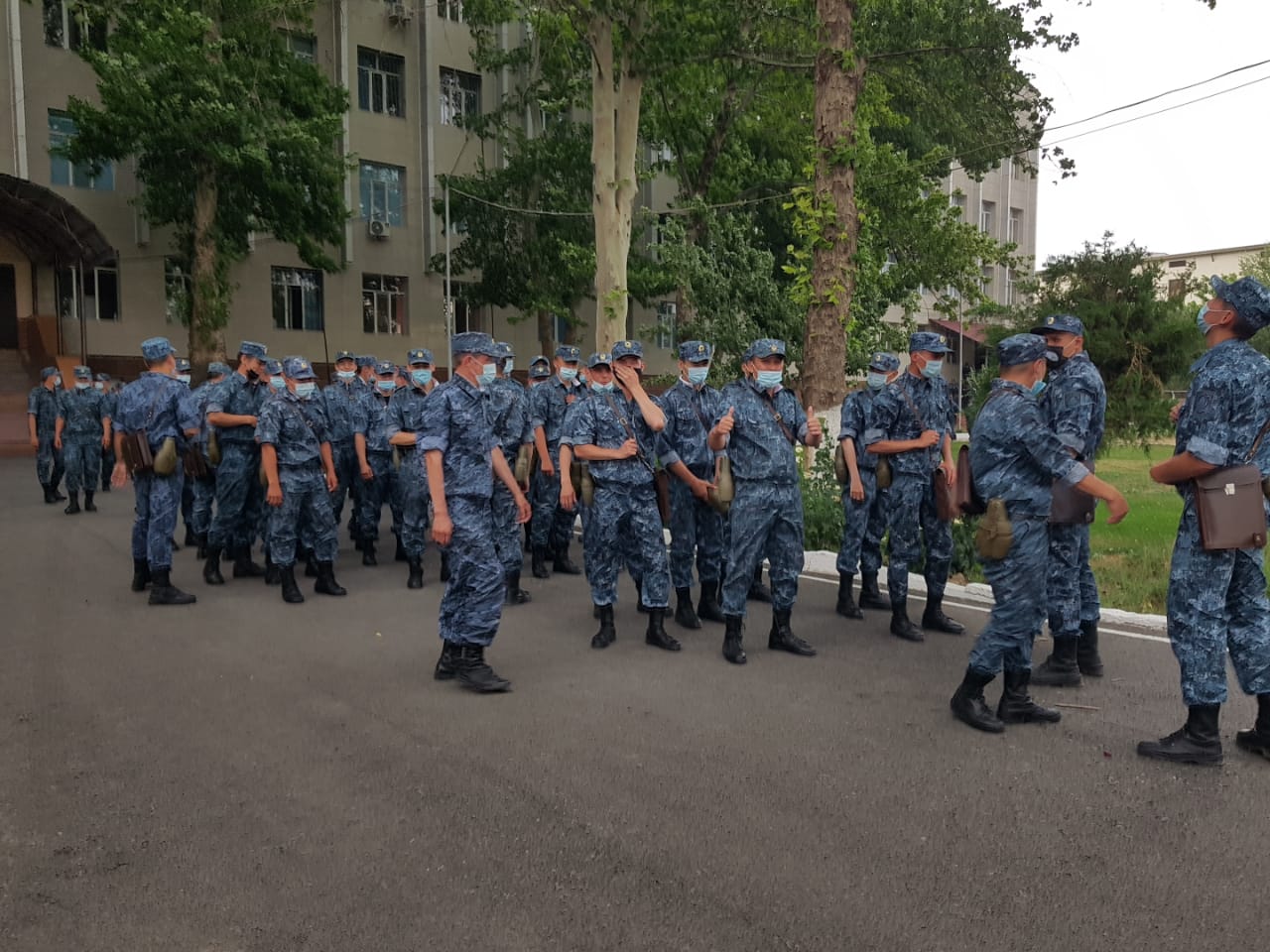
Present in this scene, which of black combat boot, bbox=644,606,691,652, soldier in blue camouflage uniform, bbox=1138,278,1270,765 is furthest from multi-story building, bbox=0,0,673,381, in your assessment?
soldier in blue camouflage uniform, bbox=1138,278,1270,765

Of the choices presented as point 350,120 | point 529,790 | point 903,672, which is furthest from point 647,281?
point 529,790

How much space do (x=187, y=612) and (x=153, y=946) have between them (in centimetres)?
500

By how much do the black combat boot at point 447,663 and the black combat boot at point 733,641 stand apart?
5.50 feet

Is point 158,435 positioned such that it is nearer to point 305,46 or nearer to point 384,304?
point 384,304

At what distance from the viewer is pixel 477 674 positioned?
5.57 meters

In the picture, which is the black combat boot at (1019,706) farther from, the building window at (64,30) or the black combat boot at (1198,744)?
the building window at (64,30)

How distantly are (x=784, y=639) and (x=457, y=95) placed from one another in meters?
30.0

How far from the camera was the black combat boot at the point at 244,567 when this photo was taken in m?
9.06

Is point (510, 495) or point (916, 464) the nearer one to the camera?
point (916, 464)

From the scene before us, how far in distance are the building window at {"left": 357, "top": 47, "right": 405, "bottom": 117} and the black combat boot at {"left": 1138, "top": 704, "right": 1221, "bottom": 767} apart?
3078 cm

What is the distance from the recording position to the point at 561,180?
28.7 m

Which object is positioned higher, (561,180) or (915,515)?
(561,180)

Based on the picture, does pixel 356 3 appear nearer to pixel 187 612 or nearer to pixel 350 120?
pixel 350 120

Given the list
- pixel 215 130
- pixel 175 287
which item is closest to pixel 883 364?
pixel 215 130
